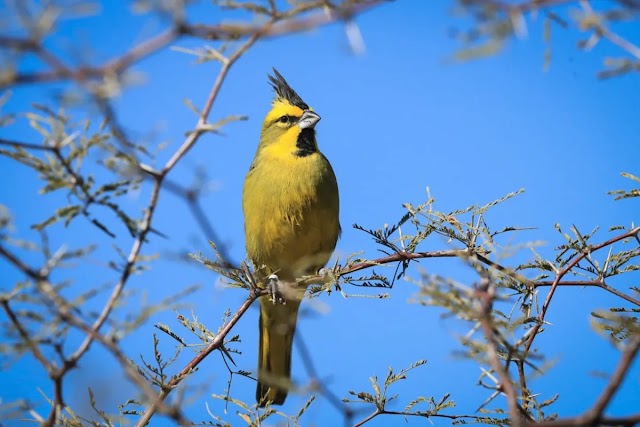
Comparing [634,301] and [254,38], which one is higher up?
[254,38]

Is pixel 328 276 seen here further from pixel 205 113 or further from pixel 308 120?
pixel 308 120

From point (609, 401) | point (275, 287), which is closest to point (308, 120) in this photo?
point (275, 287)

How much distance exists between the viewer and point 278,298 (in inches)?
170

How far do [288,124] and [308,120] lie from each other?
0.61 ft

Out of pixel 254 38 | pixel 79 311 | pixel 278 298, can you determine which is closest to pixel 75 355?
pixel 79 311

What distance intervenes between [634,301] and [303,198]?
8.05 ft

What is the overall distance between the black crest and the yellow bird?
16cm

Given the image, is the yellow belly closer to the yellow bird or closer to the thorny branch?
the yellow bird

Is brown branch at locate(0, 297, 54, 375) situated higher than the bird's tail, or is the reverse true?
the bird's tail

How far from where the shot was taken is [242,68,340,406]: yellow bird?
14.2 feet

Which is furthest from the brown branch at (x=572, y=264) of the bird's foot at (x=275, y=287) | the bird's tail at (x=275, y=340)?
the bird's tail at (x=275, y=340)

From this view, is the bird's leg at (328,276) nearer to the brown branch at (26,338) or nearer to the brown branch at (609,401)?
the brown branch at (26,338)

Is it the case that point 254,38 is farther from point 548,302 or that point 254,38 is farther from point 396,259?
point 396,259

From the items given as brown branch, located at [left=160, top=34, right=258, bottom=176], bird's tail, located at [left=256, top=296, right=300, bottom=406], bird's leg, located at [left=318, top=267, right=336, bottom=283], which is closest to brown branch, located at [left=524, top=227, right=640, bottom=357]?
bird's leg, located at [left=318, top=267, right=336, bottom=283]
